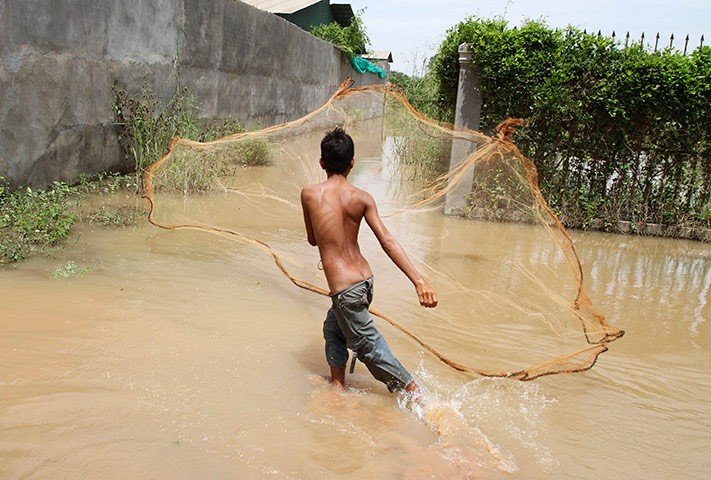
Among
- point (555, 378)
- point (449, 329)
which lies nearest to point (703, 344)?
point (555, 378)

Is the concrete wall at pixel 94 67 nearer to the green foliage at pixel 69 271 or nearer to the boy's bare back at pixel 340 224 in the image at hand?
→ the green foliage at pixel 69 271

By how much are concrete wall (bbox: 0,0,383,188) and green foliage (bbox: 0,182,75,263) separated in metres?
0.52

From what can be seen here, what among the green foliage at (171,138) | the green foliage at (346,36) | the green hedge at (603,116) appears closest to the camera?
the green foliage at (171,138)

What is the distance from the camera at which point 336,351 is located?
3.30 meters

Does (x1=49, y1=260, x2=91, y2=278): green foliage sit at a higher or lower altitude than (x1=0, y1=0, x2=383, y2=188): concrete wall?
lower

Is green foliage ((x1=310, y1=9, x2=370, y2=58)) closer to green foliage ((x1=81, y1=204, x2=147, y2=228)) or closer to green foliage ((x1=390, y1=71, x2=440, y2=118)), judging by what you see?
green foliage ((x1=390, y1=71, x2=440, y2=118))

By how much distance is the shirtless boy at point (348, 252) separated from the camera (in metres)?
3.09

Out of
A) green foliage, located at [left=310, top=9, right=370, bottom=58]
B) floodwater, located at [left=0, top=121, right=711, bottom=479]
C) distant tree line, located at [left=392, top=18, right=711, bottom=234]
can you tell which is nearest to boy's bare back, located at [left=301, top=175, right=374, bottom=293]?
floodwater, located at [left=0, top=121, right=711, bottom=479]

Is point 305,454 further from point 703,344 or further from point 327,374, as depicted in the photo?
point 703,344

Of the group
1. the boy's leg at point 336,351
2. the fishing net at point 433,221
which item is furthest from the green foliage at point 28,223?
the boy's leg at point 336,351

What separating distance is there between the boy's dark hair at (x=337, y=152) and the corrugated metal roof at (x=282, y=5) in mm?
22333

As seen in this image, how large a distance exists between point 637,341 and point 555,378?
3.48 ft

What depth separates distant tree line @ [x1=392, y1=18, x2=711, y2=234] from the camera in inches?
278

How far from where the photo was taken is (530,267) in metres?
5.80
